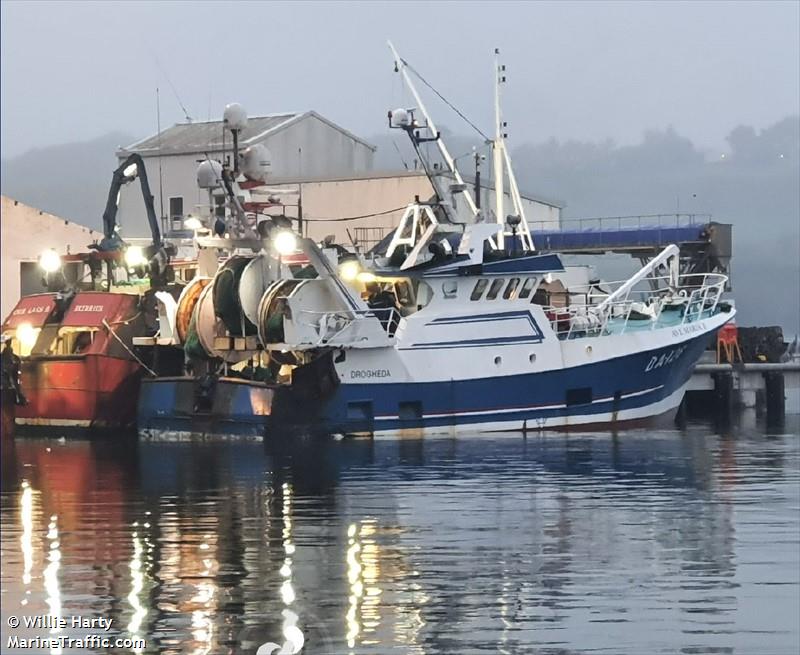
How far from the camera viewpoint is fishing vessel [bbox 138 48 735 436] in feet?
103

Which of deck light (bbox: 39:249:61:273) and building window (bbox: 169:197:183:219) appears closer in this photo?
deck light (bbox: 39:249:61:273)

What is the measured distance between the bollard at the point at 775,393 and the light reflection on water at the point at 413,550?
1636 cm

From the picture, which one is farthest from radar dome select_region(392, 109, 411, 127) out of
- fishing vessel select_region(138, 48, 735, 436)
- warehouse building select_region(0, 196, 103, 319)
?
warehouse building select_region(0, 196, 103, 319)

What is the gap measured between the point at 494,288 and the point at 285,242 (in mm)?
4367

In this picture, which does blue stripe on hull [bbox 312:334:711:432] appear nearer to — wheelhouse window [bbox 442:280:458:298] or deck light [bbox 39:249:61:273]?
wheelhouse window [bbox 442:280:458:298]

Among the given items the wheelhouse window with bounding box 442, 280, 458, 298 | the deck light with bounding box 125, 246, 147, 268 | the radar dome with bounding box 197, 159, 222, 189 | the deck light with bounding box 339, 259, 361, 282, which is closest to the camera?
the wheelhouse window with bounding box 442, 280, 458, 298

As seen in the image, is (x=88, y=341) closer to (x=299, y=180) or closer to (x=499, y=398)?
(x=499, y=398)

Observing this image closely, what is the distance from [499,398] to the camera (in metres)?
32.5

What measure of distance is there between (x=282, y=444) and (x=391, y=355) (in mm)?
2736

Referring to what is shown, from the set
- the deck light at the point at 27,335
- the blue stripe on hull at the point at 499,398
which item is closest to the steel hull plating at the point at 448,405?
the blue stripe on hull at the point at 499,398

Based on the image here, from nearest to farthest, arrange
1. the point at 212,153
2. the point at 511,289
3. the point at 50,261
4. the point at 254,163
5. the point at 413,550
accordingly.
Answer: the point at 413,550 → the point at 511,289 → the point at 254,163 → the point at 50,261 → the point at 212,153

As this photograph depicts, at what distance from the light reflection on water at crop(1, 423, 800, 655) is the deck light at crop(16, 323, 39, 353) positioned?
6.46 meters

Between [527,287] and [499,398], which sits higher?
[527,287]

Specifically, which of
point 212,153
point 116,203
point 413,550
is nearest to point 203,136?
point 212,153
